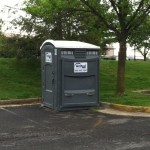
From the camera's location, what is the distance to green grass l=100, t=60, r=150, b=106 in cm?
1301

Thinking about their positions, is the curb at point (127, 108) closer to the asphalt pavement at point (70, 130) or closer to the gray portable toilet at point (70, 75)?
the gray portable toilet at point (70, 75)

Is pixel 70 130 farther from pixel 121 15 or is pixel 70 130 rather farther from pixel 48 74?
pixel 121 15

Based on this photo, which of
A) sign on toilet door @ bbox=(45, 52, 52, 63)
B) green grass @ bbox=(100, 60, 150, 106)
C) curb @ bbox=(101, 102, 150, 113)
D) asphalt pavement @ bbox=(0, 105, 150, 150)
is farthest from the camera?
green grass @ bbox=(100, 60, 150, 106)

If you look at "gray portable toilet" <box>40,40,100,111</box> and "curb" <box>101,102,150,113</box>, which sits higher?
"gray portable toilet" <box>40,40,100,111</box>

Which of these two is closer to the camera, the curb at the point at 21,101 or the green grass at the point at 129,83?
the curb at the point at 21,101

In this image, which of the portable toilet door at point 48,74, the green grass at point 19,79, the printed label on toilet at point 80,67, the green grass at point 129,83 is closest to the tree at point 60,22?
the green grass at point 19,79

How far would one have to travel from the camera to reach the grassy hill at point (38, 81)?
1368 centimetres

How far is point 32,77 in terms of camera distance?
1759cm

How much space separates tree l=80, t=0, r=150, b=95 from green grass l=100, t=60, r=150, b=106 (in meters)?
0.85

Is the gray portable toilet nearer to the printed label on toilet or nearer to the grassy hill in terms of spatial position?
the printed label on toilet

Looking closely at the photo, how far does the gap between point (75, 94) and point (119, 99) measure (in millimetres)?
2012

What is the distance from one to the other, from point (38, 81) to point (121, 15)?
468 cm

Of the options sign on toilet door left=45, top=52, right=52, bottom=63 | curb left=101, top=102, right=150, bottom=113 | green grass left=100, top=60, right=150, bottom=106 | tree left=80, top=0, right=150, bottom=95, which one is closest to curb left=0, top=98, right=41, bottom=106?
sign on toilet door left=45, top=52, right=52, bottom=63

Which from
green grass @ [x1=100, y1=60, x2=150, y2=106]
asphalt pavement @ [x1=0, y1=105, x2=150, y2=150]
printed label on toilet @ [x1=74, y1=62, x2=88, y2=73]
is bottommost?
asphalt pavement @ [x1=0, y1=105, x2=150, y2=150]
